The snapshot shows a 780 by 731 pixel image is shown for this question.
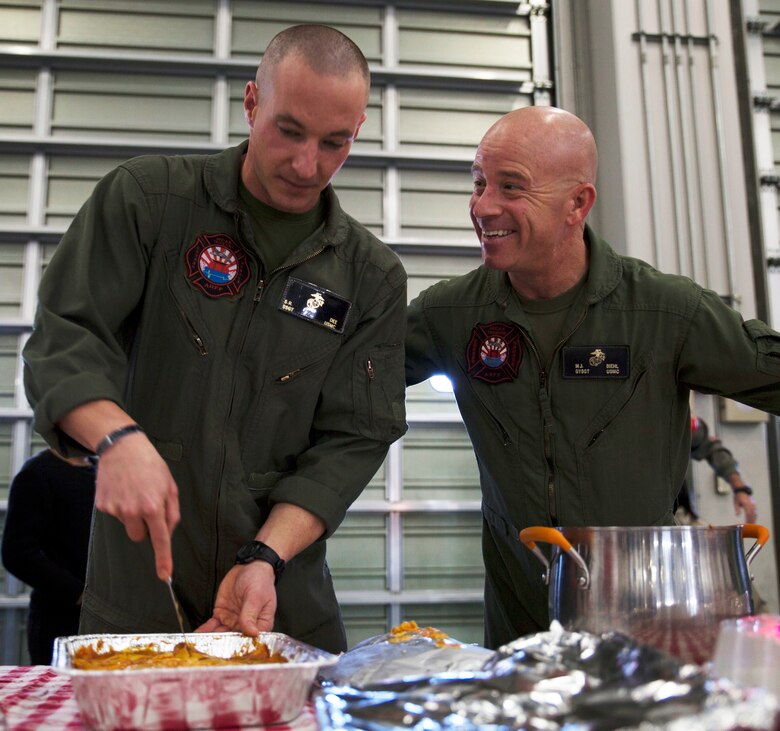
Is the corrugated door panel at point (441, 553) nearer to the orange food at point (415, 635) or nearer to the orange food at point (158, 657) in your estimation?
the orange food at point (415, 635)

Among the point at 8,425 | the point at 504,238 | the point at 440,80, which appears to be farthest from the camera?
the point at 440,80

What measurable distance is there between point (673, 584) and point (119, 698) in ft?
2.50

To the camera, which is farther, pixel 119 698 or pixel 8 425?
pixel 8 425

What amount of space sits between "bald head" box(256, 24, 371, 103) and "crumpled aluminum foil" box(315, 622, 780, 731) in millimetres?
1132

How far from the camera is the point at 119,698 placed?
40.2 inches

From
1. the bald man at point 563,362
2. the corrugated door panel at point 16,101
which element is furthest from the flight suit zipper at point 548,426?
the corrugated door panel at point 16,101

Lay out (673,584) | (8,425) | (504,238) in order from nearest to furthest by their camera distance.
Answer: (673,584) → (504,238) → (8,425)

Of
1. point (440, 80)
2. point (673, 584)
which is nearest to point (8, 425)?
point (440, 80)

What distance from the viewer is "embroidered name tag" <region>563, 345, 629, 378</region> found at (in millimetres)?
2023

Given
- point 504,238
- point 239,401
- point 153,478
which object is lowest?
point 153,478

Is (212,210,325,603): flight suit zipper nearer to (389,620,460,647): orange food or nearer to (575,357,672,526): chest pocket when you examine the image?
(389,620,460,647): orange food

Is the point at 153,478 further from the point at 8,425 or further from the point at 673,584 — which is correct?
the point at 8,425

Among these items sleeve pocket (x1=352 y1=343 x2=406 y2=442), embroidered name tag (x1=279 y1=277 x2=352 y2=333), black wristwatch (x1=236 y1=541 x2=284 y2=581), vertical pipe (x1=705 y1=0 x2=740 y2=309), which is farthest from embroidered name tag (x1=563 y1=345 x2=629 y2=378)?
vertical pipe (x1=705 y1=0 x2=740 y2=309)

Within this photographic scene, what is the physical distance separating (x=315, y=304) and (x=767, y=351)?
42.1 inches
